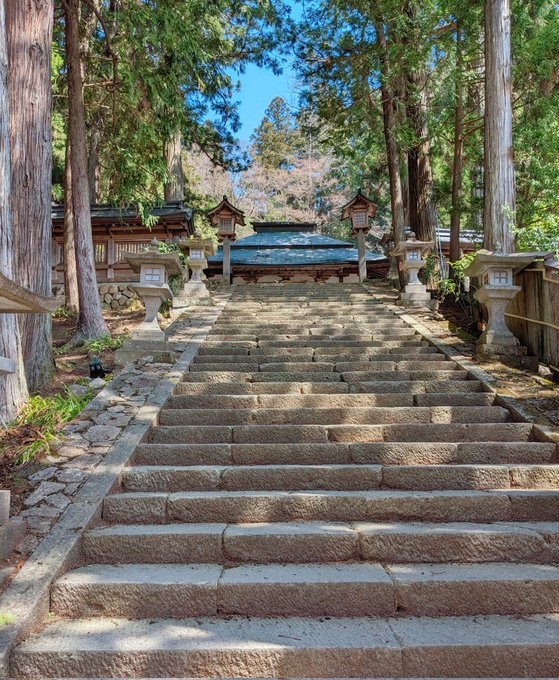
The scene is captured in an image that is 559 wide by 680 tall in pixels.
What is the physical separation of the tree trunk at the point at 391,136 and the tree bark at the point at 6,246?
8.21m

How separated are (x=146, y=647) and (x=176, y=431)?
2.12 m

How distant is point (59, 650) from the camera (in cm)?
234

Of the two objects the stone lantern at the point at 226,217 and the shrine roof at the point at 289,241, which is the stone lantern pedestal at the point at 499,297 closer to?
the stone lantern at the point at 226,217

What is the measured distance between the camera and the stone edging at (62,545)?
2.43 m

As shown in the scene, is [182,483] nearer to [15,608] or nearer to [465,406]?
[15,608]

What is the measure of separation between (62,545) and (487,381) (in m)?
4.23

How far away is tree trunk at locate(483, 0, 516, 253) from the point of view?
7758 millimetres

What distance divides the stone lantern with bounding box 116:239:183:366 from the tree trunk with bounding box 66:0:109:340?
112 inches

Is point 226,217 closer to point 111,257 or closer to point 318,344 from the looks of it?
point 111,257

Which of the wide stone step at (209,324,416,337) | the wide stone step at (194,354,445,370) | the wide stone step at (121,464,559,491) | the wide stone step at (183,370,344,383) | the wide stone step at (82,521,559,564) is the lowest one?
the wide stone step at (82,521,559,564)

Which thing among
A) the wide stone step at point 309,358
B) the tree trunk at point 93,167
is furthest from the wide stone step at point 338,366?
the tree trunk at point 93,167

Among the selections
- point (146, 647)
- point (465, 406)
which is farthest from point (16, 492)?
point (465, 406)

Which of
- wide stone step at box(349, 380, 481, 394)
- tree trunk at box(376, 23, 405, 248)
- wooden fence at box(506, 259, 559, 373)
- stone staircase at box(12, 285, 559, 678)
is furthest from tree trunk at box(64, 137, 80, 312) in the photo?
wooden fence at box(506, 259, 559, 373)

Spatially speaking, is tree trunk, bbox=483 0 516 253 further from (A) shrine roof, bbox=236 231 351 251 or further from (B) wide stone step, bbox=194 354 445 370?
(A) shrine roof, bbox=236 231 351 251
